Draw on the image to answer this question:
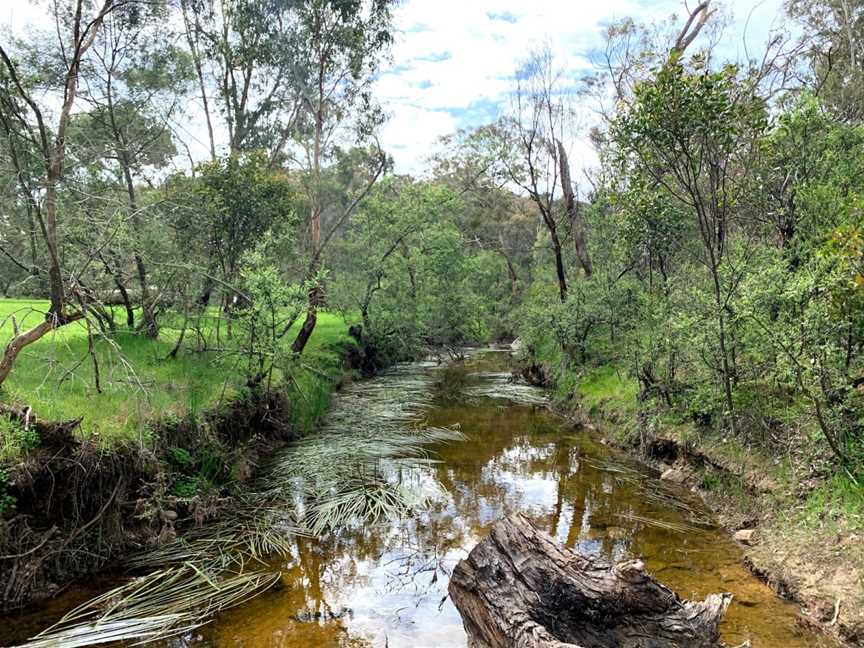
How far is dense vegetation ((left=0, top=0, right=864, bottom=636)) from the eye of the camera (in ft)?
23.5

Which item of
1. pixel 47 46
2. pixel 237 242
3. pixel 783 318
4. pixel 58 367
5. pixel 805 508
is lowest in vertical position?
pixel 805 508

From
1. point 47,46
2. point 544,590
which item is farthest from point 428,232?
point 544,590

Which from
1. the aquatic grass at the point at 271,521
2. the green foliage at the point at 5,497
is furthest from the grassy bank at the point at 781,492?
the green foliage at the point at 5,497

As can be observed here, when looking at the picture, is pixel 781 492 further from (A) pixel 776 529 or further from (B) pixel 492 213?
(B) pixel 492 213

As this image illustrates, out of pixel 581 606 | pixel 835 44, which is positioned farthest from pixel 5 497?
pixel 835 44

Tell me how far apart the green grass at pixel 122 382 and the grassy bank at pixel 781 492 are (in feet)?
26.6

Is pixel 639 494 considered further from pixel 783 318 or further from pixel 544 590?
pixel 544 590

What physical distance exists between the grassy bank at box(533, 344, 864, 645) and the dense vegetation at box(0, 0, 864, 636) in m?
0.07

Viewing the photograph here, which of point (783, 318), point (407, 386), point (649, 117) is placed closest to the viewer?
point (783, 318)

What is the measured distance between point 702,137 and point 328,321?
22.1 metres

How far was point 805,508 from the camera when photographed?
6664 mm

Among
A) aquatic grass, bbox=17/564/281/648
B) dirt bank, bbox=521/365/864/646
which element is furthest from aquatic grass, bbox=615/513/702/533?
aquatic grass, bbox=17/564/281/648

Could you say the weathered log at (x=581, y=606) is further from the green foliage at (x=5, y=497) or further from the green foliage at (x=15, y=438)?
the green foliage at (x=15, y=438)

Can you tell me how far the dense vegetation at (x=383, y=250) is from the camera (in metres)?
7.15
